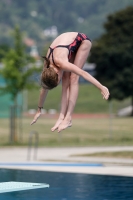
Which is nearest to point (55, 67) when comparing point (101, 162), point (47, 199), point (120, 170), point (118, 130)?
point (47, 199)

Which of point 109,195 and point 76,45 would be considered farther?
point 109,195

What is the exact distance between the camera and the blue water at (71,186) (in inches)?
499

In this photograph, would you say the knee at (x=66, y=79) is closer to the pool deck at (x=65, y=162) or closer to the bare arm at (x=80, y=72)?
the bare arm at (x=80, y=72)

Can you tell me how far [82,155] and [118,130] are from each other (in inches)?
718

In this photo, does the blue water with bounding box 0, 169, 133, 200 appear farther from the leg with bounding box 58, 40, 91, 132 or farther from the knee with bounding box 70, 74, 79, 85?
the knee with bounding box 70, 74, 79, 85

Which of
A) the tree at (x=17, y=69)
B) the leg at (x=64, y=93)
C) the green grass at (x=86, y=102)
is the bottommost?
the leg at (x=64, y=93)

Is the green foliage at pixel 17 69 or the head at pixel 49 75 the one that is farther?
the green foliage at pixel 17 69

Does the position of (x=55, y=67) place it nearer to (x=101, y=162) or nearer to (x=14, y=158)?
(x=101, y=162)

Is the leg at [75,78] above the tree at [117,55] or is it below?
below

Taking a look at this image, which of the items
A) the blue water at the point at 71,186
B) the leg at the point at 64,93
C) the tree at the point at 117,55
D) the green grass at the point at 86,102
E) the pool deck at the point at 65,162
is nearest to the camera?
the leg at the point at 64,93

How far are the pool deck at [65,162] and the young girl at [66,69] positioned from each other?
22.0 feet

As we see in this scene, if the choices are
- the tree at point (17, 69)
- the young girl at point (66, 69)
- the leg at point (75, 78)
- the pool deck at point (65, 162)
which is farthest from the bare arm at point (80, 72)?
the tree at point (17, 69)

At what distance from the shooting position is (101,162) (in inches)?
783

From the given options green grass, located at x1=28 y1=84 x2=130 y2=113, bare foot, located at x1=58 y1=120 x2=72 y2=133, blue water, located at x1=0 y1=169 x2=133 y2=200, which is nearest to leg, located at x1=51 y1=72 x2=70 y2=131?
bare foot, located at x1=58 y1=120 x2=72 y2=133
